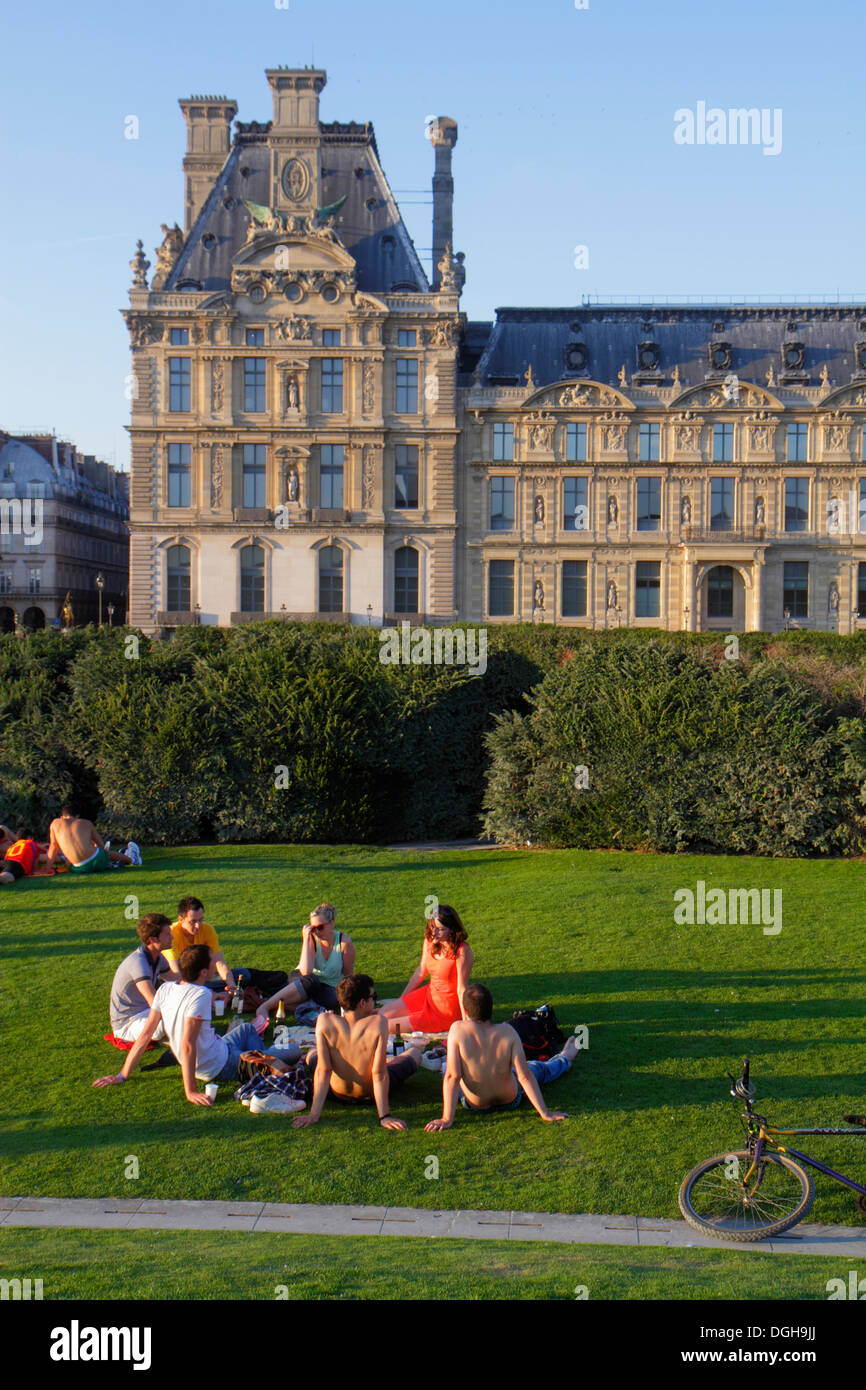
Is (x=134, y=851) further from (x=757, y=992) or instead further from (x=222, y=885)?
(x=757, y=992)

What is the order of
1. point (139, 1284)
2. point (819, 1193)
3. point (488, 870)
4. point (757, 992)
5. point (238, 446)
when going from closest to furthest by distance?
point (139, 1284), point (819, 1193), point (757, 992), point (488, 870), point (238, 446)

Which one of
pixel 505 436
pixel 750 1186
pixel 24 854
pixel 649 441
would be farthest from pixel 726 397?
pixel 750 1186

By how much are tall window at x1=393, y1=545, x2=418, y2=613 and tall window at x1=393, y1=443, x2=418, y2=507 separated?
210 cm

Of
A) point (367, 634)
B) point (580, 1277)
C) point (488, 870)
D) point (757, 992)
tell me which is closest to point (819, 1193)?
point (580, 1277)

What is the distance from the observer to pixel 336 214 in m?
59.4

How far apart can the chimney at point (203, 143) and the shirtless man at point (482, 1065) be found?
58292 millimetres

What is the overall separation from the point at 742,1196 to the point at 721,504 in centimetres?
5327

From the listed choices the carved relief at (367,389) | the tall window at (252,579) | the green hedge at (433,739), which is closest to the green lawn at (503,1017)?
the green hedge at (433,739)

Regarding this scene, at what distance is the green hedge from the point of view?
24125mm

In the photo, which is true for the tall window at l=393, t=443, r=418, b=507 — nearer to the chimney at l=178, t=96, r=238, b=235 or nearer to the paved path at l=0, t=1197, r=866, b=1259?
the chimney at l=178, t=96, r=238, b=235

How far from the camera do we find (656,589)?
6041 cm

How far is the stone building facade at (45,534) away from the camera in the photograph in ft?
268

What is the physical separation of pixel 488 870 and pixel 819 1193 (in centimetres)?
1323

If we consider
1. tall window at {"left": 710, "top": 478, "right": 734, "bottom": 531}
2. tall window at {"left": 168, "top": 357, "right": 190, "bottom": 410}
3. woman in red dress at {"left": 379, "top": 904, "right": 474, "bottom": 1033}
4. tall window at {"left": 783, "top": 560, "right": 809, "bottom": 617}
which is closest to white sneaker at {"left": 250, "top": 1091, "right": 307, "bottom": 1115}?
woman in red dress at {"left": 379, "top": 904, "right": 474, "bottom": 1033}
